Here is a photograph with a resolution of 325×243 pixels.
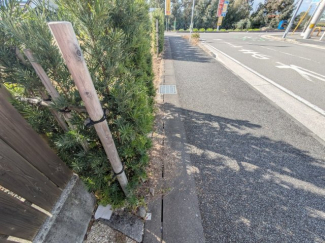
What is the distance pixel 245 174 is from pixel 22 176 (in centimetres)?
280

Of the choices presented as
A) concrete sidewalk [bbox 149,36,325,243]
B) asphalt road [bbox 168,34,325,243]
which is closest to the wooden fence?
concrete sidewalk [bbox 149,36,325,243]

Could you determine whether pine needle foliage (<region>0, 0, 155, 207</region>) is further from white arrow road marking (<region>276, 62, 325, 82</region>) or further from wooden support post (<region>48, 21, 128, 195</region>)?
white arrow road marking (<region>276, 62, 325, 82</region>)

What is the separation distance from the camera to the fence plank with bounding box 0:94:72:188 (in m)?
0.95

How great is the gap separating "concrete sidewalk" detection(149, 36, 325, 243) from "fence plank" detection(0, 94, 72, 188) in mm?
1397

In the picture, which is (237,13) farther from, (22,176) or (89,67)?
(22,176)

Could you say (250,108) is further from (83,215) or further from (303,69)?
(303,69)

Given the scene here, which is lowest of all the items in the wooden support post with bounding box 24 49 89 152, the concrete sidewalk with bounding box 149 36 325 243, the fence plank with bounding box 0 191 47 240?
the concrete sidewalk with bounding box 149 36 325 243

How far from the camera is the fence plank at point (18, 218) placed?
0.92 metres

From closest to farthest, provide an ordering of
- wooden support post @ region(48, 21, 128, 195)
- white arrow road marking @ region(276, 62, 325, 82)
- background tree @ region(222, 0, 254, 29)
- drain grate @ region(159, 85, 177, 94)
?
wooden support post @ region(48, 21, 128, 195) < drain grate @ region(159, 85, 177, 94) < white arrow road marking @ region(276, 62, 325, 82) < background tree @ region(222, 0, 254, 29)

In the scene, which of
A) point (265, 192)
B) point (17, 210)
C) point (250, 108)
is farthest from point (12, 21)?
point (250, 108)

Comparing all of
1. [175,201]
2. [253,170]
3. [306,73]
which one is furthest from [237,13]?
[175,201]

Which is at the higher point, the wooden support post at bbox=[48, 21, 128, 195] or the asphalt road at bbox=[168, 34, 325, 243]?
the wooden support post at bbox=[48, 21, 128, 195]

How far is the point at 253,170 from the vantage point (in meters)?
2.45

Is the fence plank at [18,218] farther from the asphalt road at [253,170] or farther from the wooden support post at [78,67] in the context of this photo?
the asphalt road at [253,170]
